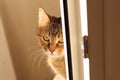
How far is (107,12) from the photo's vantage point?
0.55 meters

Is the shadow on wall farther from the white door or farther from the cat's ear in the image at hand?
the white door

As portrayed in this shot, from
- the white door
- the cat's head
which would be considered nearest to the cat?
the cat's head

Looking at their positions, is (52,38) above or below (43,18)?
below

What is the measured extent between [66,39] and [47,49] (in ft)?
1.39

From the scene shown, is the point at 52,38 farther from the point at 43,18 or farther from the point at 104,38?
the point at 104,38

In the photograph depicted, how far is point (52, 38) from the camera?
43.3 inches

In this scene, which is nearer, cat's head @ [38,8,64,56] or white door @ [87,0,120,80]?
white door @ [87,0,120,80]

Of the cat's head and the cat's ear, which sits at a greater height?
the cat's ear

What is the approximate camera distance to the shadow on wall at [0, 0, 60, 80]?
1105 mm

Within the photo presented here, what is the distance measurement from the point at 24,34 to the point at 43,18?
0.18 metres

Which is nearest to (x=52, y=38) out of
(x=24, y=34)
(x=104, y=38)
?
(x=24, y=34)

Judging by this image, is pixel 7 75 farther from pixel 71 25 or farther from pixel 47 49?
pixel 71 25

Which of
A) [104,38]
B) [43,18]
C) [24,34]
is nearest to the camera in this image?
[104,38]

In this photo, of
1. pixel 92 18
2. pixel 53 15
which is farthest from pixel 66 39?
pixel 53 15
